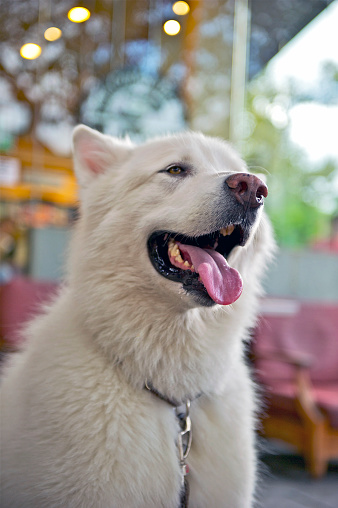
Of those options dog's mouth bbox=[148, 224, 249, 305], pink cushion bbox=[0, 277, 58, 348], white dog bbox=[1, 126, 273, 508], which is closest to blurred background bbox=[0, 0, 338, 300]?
pink cushion bbox=[0, 277, 58, 348]

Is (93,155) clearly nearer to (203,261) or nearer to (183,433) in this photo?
(203,261)

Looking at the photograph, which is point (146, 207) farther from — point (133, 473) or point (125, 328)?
point (133, 473)

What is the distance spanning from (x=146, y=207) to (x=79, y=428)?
795 millimetres

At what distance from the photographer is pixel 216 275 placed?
152 centimetres

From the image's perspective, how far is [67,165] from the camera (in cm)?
832

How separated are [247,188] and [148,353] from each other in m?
0.65

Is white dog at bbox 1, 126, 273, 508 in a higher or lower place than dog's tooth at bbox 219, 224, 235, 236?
lower

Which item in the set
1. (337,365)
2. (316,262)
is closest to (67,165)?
(316,262)

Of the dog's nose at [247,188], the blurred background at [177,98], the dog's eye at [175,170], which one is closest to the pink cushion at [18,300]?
the blurred background at [177,98]

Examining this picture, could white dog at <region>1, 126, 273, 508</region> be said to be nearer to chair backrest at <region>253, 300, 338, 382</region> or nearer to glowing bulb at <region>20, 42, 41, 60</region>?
chair backrest at <region>253, 300, 338, 382</region>

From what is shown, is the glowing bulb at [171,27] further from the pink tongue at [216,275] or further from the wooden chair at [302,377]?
the pink tongue at [216,275]

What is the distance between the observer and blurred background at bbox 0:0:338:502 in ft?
22.9

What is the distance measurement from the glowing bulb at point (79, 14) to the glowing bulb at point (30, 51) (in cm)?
66

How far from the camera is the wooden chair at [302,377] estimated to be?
3.79m
